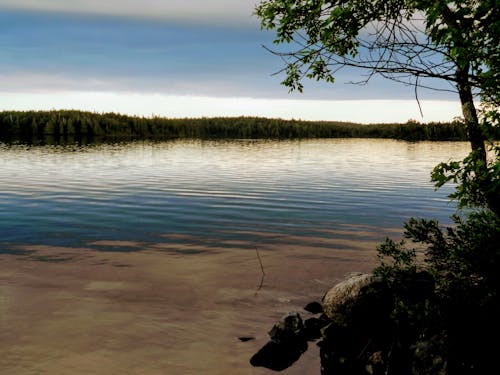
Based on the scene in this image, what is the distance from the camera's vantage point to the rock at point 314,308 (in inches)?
375

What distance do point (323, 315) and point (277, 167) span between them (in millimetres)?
29873

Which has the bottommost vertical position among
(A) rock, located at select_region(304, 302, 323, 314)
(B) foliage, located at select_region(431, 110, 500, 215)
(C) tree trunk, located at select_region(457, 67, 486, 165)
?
(A) rock, located at select_region(304, 302, 323, 314)

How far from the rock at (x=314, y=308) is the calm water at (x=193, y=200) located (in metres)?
6.28

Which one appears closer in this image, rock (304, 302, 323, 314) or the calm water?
rock (304, 302, 323, 314)

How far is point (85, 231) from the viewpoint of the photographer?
15.7 m

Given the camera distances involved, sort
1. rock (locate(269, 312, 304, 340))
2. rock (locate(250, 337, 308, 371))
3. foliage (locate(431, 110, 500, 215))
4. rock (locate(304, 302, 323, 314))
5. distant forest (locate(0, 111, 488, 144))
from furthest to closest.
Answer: distant forest (locate(0, 111, 488, 144)) → rock (locate(304, 302, 323, 314)) → rock (locate(269, 312, 304, 340)) → rock (locate(250, 337, 308, 371)) → foliage (locate(431, 110, 500, 215))

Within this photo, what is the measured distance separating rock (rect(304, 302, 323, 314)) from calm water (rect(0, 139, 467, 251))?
6.28 meters

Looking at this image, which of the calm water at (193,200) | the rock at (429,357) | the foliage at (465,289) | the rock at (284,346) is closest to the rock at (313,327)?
the rock at (284,346)

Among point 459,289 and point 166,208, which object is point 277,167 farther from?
point 459,289

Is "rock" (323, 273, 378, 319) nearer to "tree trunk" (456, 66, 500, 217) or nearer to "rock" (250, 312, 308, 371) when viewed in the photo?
"rock" (250, 312, 308, 371)

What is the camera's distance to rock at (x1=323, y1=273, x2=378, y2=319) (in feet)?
28.1

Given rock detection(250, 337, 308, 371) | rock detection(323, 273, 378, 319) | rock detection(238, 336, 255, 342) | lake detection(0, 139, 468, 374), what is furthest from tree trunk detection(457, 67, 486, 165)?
rock detection(238, 336, 255, 342)

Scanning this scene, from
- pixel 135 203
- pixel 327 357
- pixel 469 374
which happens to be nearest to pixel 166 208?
pixel 135 203

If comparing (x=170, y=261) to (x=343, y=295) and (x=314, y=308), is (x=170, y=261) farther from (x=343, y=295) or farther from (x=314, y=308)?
(x=343, y=295)
